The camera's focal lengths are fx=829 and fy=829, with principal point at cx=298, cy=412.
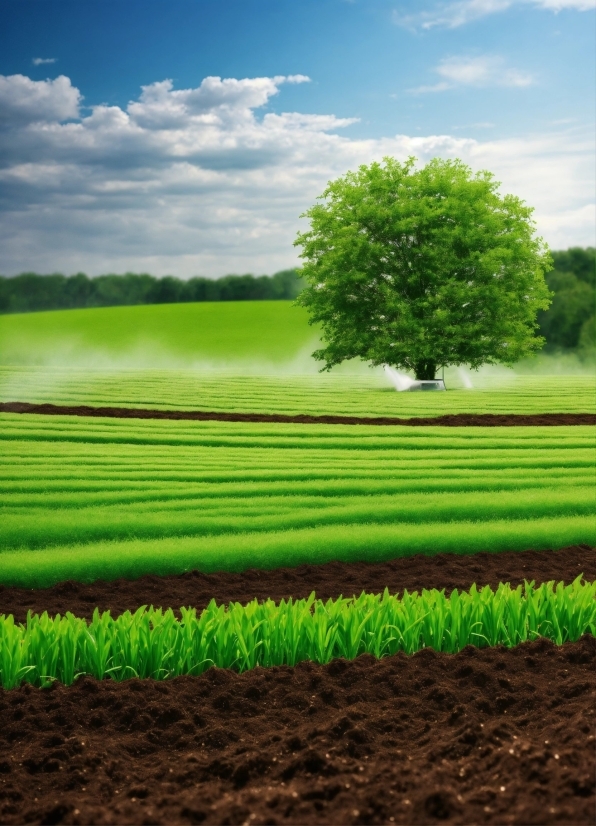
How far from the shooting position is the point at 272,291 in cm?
5331

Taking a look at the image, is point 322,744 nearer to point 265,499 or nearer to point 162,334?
point 265,499

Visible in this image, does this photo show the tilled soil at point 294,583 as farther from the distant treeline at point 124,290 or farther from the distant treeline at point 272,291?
the distant treeline at point 272,291

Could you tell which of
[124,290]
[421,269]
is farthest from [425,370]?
[124,290]

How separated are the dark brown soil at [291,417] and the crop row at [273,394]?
736mm

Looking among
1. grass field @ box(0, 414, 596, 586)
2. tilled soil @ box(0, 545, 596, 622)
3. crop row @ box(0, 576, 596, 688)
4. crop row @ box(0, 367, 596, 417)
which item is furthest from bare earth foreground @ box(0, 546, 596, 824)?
crop row @ box(0, 367, 596, 417)

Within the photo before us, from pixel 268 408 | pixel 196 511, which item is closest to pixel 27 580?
pixel 196 511

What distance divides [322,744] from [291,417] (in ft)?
50.3

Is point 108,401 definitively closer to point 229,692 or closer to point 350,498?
point 350,498

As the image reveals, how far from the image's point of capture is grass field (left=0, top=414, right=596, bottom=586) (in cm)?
813

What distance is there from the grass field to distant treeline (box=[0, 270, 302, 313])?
14700 mm

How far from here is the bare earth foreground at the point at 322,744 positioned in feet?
9.21

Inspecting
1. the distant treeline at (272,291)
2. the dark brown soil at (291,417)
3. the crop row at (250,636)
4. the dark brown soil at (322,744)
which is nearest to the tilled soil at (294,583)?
the crop row at (250,636)

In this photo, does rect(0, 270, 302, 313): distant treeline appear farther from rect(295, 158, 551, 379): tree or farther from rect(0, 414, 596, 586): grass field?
rect(0, 414, 596, 586): grass field

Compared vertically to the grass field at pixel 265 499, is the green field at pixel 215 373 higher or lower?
higher
